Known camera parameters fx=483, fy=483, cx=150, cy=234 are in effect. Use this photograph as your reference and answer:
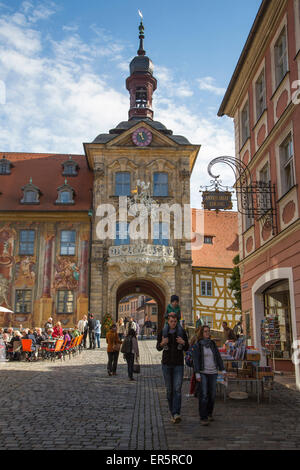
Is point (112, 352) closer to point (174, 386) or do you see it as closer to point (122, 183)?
point (174, 386)

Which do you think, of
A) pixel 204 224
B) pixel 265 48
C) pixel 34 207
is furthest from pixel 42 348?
pixel 204 224

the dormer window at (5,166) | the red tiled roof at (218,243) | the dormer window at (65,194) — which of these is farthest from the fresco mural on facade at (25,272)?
the red tiled roof at (218,243)

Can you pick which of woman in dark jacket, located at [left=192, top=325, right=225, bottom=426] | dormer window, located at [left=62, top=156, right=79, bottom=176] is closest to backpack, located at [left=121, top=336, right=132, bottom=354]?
woman in dark jacket, located at [left=192, top=325, right=225, bottom=426]

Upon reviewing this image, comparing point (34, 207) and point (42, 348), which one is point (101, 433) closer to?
point (42, 348)

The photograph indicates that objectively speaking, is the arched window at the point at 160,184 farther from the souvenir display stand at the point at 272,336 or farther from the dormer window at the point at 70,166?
the souvenir display stand at the point at 272,336

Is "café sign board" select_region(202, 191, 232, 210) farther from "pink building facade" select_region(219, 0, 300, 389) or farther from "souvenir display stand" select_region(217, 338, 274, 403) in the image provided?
"souvenir display stand" select_region(217, 338, 274, 403)

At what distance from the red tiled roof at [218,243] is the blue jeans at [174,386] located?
1024 inches

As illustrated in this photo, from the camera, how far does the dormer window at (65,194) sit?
106 feet

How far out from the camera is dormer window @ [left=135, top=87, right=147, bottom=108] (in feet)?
123

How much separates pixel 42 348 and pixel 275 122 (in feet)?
37.2

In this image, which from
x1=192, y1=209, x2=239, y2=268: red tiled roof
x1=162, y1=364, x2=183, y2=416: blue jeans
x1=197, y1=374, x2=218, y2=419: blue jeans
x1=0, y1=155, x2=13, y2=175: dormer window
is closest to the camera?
x1=197, y1=374, x2=218, y2=419: blue jeans

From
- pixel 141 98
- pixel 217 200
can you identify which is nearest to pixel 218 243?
pixel 141 98

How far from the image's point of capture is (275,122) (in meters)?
12.9

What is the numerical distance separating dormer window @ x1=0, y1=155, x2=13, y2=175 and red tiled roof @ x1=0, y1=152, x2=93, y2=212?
29cm
